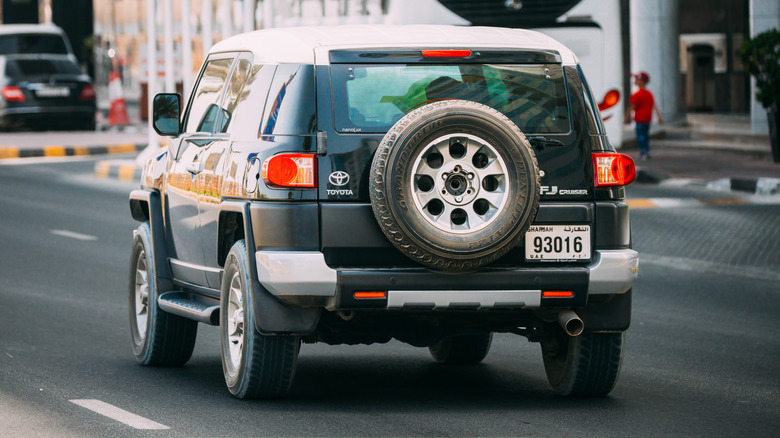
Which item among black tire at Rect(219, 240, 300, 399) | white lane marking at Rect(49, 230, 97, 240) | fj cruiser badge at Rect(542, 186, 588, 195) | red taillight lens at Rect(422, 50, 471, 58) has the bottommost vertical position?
white lane marking at Rect(49, 230, 97, 240)

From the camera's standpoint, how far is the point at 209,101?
8602 mm

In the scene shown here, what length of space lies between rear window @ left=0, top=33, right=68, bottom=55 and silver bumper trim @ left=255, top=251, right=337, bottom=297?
29.6 metres

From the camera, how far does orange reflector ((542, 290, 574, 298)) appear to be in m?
7.21

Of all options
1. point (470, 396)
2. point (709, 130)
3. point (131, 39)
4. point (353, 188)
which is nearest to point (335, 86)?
point (353, 188)

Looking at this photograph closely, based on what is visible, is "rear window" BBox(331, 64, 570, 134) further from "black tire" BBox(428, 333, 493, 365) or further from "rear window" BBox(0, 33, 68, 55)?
"rear window" BBox(0, 33, 68, 55)

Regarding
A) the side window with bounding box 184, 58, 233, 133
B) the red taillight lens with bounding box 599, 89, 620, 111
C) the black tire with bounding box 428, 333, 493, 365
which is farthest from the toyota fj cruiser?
the red taillight lens with bounding box 599, 89, 620, 111

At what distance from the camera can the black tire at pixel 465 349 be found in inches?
359

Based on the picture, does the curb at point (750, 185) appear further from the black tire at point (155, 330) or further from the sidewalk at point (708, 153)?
the black tire at point (155, 330)

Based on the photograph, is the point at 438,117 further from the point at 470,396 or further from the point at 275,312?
the point at 470,396

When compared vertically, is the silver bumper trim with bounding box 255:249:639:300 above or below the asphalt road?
above

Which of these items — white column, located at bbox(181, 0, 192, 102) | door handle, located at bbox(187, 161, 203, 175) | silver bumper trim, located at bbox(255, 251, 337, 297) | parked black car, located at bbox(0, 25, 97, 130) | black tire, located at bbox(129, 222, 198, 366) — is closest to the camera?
silver bumper trim, located at bbox(255, 251, 337, 297)

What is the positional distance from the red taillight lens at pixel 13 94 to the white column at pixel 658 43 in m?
12.7

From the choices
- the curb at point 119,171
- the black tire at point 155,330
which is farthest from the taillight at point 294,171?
the curb at point 119,171

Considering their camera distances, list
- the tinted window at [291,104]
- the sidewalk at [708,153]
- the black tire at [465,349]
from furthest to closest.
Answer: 1. the sidewalk at [708,153]
2. the black tire at [465,349]
3. the tinted window at [291,104]
